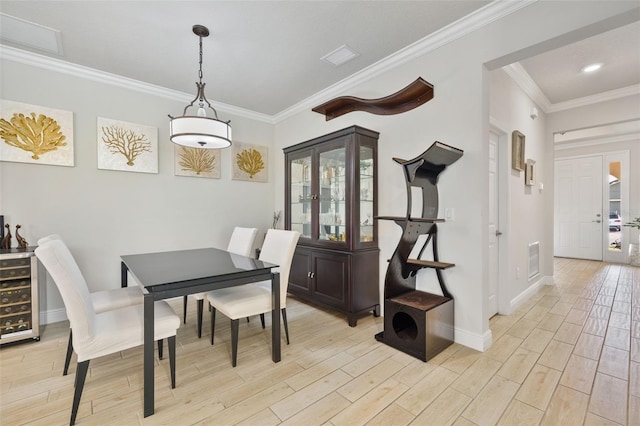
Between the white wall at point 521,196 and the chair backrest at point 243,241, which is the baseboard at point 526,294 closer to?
the white wall at point 521,196

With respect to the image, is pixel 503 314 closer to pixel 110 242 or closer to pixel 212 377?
pixel 212 377

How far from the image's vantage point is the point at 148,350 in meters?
1.66

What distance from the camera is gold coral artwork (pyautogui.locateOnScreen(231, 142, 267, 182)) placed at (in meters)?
4.25

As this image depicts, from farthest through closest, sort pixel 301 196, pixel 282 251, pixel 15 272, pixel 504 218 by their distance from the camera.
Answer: pixel 301 196
pixel 504 218
pixel 282 251
pixel 15 272

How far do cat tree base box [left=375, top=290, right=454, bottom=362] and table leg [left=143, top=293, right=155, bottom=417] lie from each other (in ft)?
5.73

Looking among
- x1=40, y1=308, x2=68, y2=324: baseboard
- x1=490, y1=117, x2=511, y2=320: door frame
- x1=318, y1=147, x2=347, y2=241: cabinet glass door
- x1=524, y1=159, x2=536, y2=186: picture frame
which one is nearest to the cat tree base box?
x1=318, y1=147, x2=347, y2=241: cabinet glass door

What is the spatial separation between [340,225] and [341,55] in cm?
176

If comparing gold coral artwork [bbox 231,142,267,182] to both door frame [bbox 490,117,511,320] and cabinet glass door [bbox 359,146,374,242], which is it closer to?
cabinet glass door [bbox 359,146,374,242]

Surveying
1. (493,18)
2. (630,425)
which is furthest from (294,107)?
(630,425)

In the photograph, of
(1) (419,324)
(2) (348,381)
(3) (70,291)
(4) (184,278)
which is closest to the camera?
(3) (70,291)

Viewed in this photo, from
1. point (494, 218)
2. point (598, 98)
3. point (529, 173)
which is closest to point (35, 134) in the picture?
point (494, 218)

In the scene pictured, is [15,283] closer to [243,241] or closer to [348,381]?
[243,241]

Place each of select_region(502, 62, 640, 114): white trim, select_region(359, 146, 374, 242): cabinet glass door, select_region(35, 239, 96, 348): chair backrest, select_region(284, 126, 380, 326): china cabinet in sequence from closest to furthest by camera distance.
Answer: select_region(35, 239, 96, 348): chair backrest → select_region(284, 126, 380, 326): china cabinet → select_region(359, 146, 374, 242): cabinet glass door → select_region(502, 62, 640, 114): white trim

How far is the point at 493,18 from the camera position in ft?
7.31
